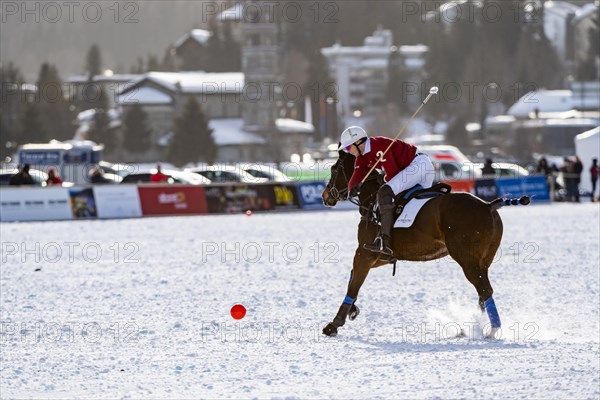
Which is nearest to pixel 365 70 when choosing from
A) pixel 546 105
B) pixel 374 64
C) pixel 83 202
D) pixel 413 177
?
pixel 374 64

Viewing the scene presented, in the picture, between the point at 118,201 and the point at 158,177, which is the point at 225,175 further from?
the point at 118,201

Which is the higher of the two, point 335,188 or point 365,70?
point 365,70

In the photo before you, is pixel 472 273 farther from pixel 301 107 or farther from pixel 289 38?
pixel 289 38

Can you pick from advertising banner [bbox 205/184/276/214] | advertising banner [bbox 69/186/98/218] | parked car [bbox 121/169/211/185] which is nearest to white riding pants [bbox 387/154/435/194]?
advertising banner [bbox 69/186/98/218]

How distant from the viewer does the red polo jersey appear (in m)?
12.1

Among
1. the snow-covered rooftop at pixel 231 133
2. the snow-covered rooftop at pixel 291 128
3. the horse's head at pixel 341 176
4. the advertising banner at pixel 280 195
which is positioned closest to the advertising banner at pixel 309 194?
the advertising banner at pixel 280 195

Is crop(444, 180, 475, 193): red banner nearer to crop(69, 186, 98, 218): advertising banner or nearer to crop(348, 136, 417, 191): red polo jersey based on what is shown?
crop(69, 186, 98, 218): advertising banner

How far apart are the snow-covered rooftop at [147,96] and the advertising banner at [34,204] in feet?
267

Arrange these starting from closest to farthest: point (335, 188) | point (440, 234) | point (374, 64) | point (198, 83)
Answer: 1. point (440, 234)
2. point (335, 188)
3. point (198, 83)
4. point (374, 64)

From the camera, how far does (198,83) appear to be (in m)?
119

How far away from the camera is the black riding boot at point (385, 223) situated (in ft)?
39.5

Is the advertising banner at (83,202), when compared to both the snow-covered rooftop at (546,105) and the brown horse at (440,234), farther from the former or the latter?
the snow-covered rooftop at (546,105)

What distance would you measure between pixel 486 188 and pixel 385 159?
2802cm

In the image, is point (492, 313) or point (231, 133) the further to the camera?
point (231, 133)
